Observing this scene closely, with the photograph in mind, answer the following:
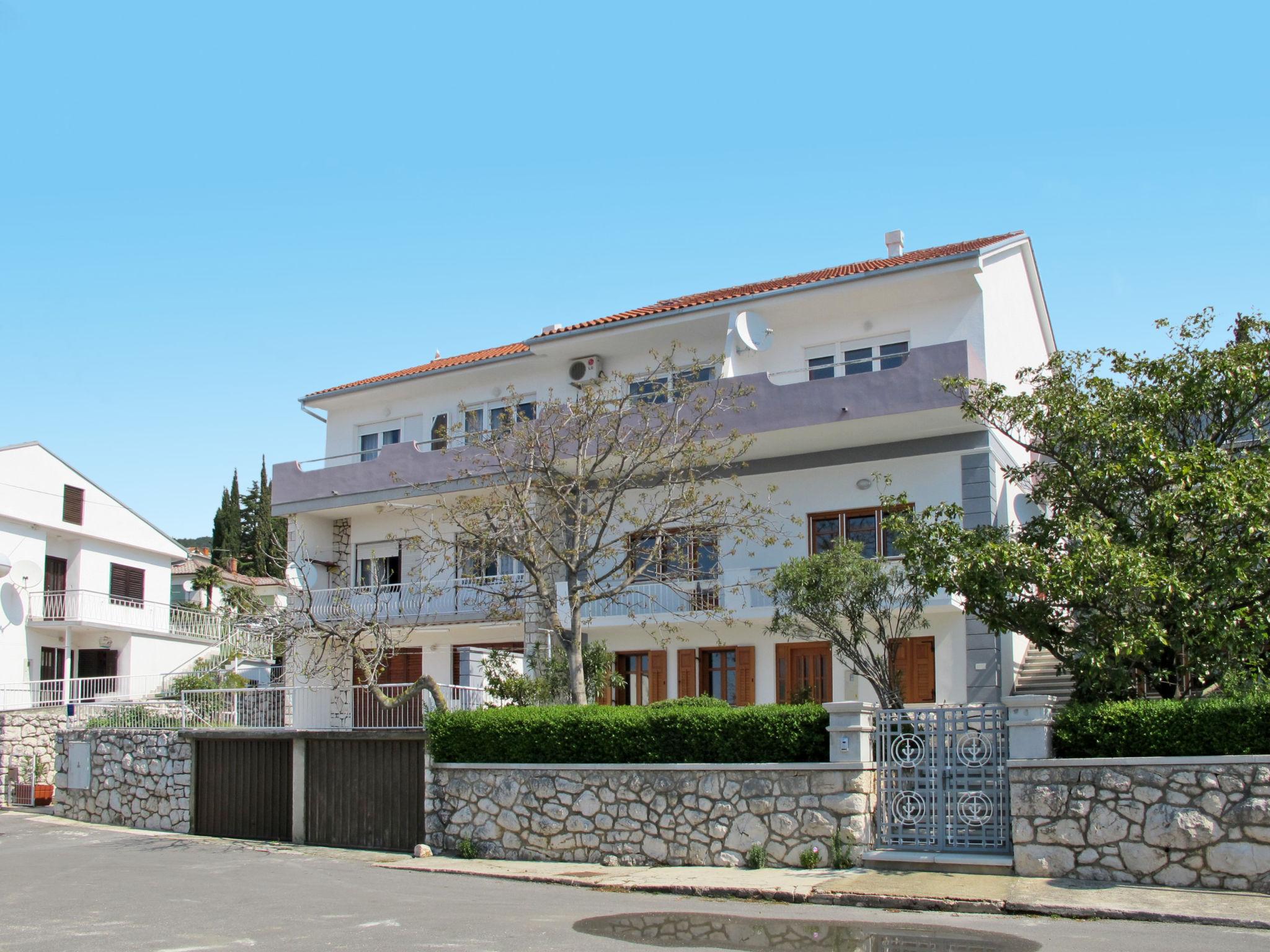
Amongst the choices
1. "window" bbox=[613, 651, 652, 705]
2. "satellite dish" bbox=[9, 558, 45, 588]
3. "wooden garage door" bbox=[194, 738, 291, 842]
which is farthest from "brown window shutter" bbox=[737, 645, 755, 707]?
"satellite dish" bbox=[9, 558, 45, 588]

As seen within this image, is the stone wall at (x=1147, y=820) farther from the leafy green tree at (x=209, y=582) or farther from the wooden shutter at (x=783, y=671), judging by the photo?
the leafy green tree at (x=209, y=582)

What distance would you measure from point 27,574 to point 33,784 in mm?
12193

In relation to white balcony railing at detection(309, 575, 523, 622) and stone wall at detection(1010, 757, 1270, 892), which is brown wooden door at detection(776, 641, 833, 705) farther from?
stone wall at detection(1010, 757, 1270, 892)

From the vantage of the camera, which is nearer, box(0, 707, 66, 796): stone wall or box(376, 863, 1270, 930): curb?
box(376, 863, 1270, 930): curb

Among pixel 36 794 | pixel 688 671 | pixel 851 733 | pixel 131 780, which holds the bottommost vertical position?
pixel 36 794

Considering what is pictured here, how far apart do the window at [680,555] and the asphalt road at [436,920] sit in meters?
7.14

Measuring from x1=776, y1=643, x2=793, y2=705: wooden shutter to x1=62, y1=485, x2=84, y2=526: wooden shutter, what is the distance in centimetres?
2456

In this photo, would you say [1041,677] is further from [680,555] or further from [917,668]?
[680,555]

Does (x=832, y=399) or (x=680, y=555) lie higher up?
(x=832, y=399)

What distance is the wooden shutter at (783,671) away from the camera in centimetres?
2214

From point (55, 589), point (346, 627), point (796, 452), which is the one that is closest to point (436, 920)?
point (346, 627)

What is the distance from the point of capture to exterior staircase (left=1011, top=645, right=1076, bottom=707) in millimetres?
20578

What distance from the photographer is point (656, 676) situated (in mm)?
23469

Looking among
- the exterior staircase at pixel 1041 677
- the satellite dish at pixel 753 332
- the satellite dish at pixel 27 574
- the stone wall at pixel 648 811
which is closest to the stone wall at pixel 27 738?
the satellite dish at pixel 27 574
